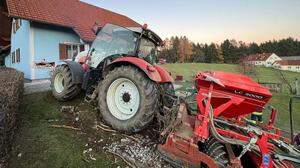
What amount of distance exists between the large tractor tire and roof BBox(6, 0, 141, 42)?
8790mm

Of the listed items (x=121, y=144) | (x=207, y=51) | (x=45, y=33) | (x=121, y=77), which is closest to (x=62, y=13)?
(x=45, y=33)

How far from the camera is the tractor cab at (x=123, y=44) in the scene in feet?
17.7

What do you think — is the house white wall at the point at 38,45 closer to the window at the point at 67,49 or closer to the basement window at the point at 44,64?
the basement window at the point at 44,64

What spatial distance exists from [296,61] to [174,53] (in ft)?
115

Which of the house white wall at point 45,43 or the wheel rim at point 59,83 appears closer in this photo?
the wheel rim at point 59,83

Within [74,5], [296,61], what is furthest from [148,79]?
[296,61]

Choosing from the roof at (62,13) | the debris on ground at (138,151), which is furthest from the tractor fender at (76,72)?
the roof at (62,13)

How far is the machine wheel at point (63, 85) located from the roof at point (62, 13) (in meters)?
7.04

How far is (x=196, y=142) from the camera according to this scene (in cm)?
351

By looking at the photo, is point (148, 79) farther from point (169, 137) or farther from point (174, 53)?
point (174, 53)

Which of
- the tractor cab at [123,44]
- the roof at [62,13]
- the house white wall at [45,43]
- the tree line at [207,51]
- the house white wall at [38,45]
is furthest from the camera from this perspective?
the tree line at [207,51]

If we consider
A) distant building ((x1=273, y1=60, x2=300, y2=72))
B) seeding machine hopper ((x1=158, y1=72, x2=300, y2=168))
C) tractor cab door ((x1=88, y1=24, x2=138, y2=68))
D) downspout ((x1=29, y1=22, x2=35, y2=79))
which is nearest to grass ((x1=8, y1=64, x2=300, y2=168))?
seeding machine hopper ((x1=158, y1=72, x2=300, y2=168))

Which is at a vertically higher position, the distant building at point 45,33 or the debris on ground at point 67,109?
the distant building at point 45,33

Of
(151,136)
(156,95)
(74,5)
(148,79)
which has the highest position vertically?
(74,5)
